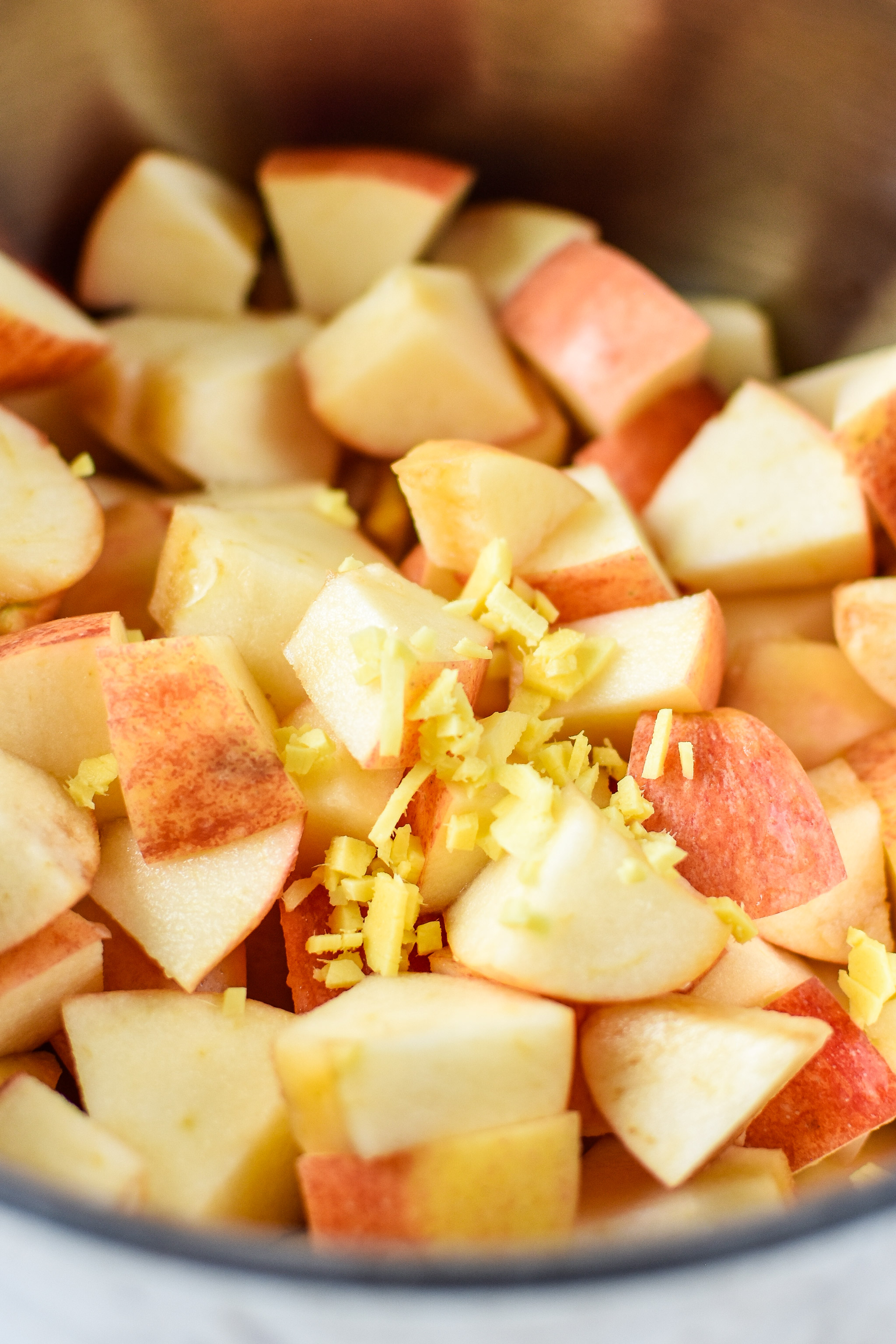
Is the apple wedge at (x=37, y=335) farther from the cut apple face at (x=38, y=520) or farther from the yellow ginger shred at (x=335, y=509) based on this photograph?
the yellow ginger shred at (x=335, y=509)

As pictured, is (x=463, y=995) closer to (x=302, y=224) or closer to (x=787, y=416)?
(x=787, y=416)

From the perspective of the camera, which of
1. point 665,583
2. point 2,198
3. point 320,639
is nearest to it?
point 320,639

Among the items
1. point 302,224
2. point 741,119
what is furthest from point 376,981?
point 741,119

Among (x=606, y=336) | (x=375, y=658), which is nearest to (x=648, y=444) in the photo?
(x=606, y=336)

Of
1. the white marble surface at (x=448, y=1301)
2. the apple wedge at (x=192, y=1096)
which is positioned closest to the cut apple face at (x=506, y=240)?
the apple wedge at (x=192, y=1096)

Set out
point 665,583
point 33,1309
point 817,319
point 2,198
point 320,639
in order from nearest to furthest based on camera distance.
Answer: point 33,1309
point 320,639
point 665,583
point 2,198
point 817,319

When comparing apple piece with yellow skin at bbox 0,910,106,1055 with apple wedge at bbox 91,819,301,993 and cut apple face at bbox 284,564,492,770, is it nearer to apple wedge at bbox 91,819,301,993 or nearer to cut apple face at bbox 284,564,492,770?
apple wedge at bbox 91,819,301,993

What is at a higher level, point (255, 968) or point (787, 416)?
point (787, 416)

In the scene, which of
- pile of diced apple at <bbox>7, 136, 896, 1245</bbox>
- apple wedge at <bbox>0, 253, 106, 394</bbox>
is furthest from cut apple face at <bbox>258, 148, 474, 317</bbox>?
apple wedge at <bbox>0, 253, 106, 394</bbox>
